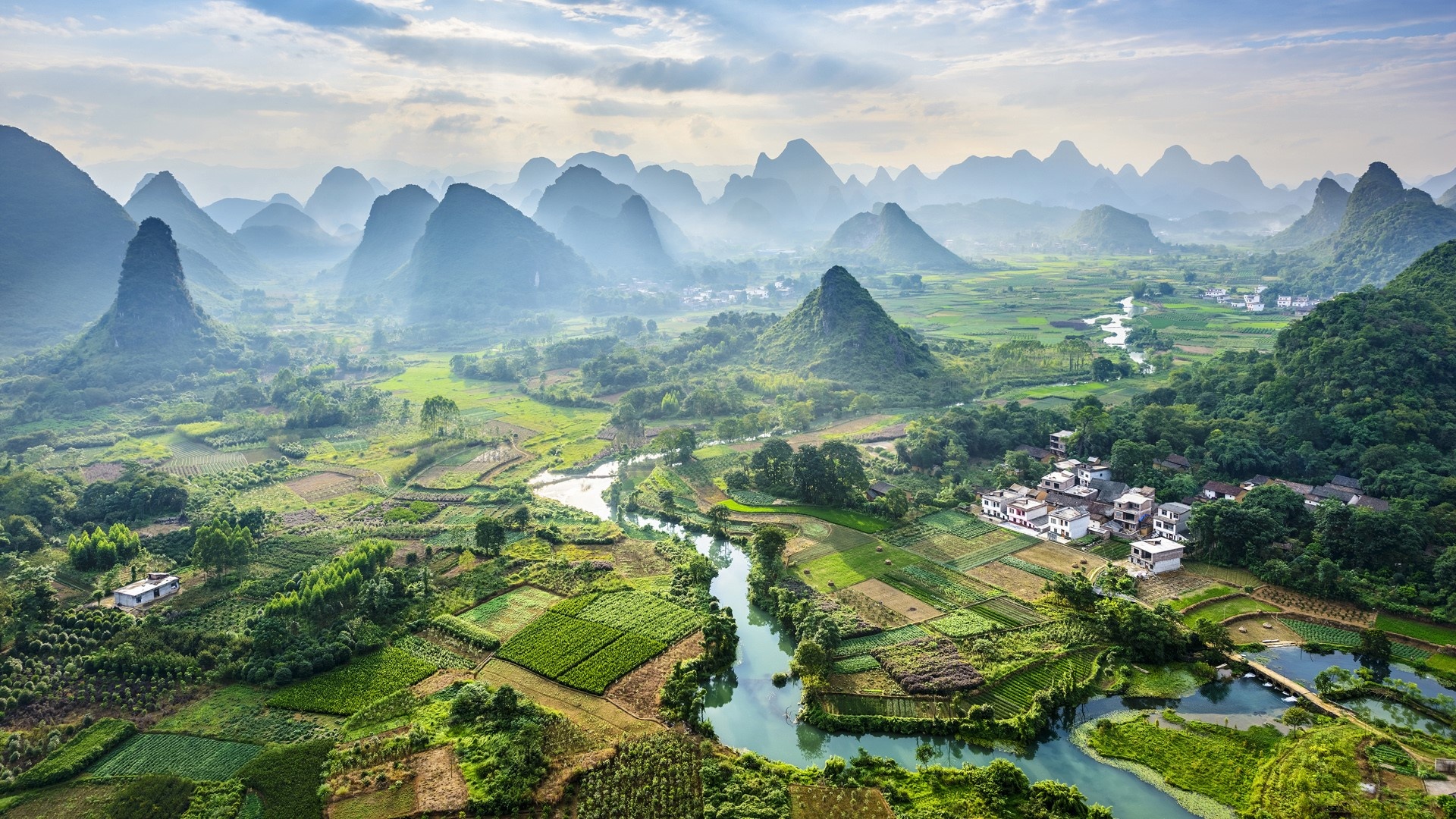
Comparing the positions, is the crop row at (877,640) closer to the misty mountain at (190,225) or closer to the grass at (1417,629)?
the grass at (1417,629)

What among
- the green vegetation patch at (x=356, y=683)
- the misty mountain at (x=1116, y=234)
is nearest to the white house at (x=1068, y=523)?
the green vegetation patch at (x=356, y=683)

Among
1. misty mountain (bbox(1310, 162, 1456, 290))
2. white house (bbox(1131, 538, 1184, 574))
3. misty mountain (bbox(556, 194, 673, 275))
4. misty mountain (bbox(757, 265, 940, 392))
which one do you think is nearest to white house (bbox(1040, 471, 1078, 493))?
white house (bbox(1131, 538, 1184, 574))

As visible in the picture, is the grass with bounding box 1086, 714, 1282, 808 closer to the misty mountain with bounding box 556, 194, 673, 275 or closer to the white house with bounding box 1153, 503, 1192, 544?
the white house with bounding box 1153, 503, 1192, 544

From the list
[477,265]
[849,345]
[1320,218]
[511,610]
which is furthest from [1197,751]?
[1320,218]

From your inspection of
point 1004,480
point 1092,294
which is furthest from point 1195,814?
point 1092,294

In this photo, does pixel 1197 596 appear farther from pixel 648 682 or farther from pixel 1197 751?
pixel 648 682

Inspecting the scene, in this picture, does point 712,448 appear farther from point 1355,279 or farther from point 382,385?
point 1355,279
